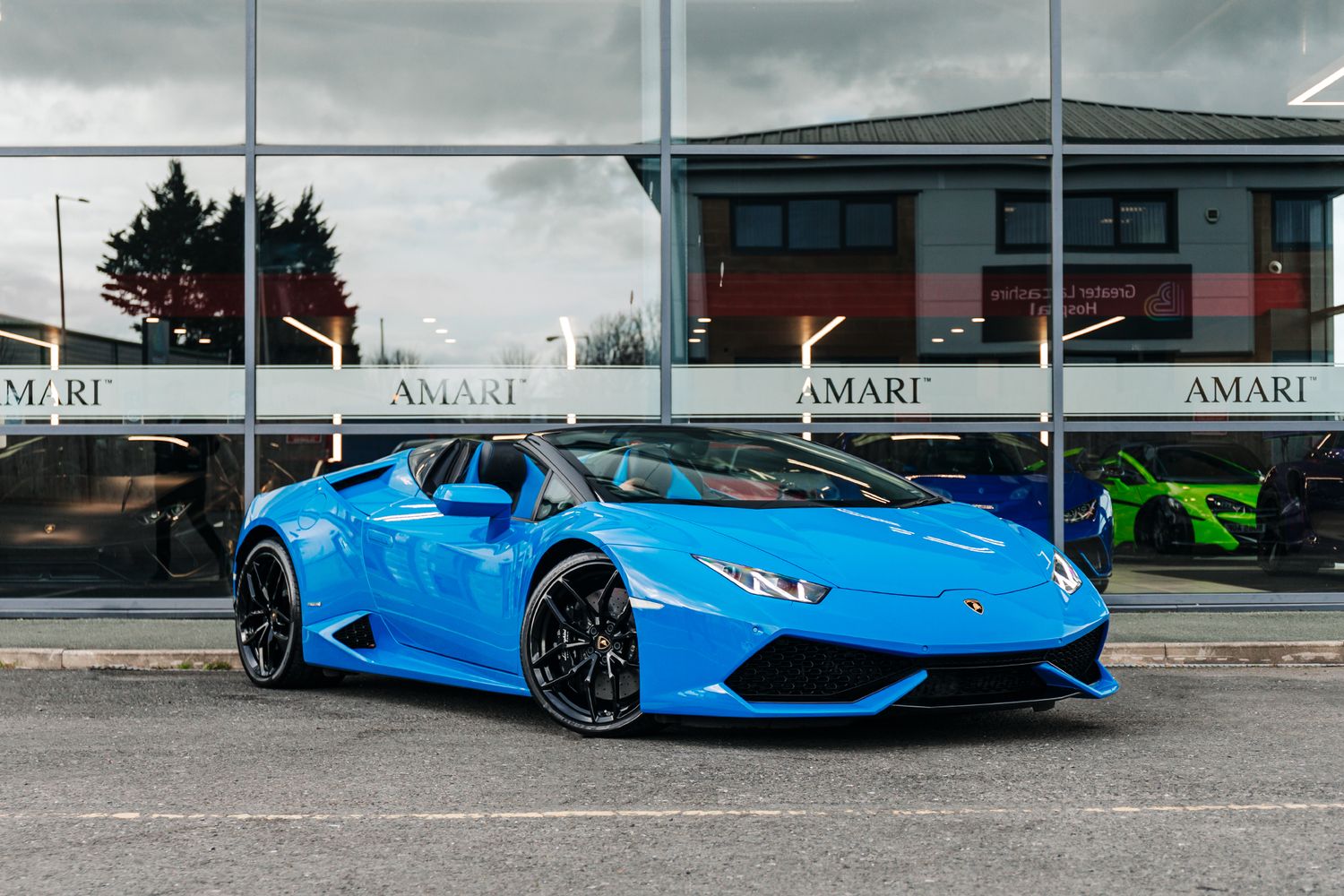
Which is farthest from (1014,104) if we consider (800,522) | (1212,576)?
(800,522)

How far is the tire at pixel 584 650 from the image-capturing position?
5.83 m

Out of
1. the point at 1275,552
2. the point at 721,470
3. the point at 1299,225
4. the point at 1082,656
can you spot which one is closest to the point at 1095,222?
the point at 1299,225

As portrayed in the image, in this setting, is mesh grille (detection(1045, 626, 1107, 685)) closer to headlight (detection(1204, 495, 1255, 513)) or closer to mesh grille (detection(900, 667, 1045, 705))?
mesh grille (detection(900, 667, 1045, 705))

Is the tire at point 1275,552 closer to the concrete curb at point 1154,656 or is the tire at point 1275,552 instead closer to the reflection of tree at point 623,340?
the concrete curb at point 1154,656

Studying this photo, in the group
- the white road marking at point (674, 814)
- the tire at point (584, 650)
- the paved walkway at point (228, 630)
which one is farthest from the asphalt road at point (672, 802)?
the paved walkway at point (228, 630)

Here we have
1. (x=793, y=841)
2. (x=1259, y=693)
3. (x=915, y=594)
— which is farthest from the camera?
(x=1259, y=693)

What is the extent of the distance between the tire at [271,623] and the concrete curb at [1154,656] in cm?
83

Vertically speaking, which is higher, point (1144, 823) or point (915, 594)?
point (915, 594)

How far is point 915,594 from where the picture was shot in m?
5.58

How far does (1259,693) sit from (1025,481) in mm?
4252

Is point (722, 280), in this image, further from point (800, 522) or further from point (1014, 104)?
point (800, 522)

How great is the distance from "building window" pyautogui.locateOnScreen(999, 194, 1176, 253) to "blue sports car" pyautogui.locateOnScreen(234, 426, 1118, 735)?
15.9ft

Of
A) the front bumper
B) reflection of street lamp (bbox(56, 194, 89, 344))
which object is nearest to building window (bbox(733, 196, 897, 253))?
reflection of street lamp (bbox(56, 194, 89, 344))

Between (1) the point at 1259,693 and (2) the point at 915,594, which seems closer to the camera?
(2) the point at 915,594
